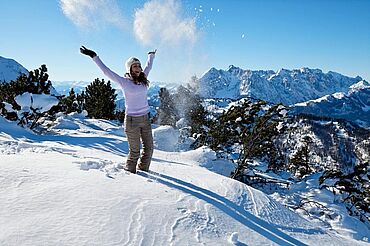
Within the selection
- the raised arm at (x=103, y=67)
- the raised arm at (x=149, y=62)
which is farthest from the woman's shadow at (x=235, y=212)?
the raised arm at (x=149, y=62)

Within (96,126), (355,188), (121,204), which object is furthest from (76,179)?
(96,126)

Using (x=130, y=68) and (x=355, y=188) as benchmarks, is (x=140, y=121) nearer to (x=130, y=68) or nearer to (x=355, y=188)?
(x=130, y=68)

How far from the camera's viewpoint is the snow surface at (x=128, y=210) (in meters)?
2.87

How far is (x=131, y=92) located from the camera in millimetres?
5375

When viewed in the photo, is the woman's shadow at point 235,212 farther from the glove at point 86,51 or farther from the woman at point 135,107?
the glove at point 86,51

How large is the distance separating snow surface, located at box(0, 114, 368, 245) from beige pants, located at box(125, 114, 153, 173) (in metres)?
0.28

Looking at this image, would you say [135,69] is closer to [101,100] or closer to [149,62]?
[149,62]

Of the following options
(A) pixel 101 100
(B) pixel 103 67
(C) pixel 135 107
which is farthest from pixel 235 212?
(A) pixel 101 100

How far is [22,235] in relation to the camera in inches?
103

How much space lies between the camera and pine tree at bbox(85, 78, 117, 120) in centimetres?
2712

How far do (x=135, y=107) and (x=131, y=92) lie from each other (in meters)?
0.28

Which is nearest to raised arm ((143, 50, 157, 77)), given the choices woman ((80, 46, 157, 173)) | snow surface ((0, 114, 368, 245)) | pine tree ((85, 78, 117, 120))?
woman ((80, 46, 157, 173))

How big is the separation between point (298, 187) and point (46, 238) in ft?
26.2

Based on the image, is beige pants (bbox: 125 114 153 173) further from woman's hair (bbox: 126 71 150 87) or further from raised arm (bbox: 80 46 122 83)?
raised arm (bbox: 80 46 122 83)
